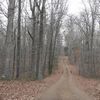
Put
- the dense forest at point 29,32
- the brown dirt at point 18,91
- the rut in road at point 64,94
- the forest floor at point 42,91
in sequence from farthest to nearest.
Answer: the dense forest at point 29,32, the rut in road at point 64,94, the forest floor at point 42,91, the brown dirt at point 18,91

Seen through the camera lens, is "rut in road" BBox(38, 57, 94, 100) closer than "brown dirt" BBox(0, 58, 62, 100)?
No

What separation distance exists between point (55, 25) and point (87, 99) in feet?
79.7

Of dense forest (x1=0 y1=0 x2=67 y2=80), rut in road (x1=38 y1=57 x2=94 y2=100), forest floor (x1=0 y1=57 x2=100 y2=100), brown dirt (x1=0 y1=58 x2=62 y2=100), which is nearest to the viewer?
brown dirt (x1=0 y1=58 x2=62 y2=100)

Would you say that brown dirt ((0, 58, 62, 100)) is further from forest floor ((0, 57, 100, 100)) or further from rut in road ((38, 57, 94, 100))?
rut in road ((38, 57, 94, 100))

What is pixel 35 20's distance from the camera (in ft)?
73.3

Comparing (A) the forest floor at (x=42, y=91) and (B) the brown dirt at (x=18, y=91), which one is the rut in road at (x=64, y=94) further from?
(B) the brown dirt at (x=18, y=91)

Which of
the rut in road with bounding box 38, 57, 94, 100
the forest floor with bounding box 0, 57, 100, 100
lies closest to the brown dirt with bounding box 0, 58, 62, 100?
the forest floor with bounding box 0, 57, 100, 100

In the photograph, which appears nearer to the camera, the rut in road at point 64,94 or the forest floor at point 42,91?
the forest floor at point 42,91

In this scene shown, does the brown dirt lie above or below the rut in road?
above

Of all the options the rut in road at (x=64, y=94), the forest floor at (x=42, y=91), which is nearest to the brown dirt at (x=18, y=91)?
the forest floor at (x=42, y=91)

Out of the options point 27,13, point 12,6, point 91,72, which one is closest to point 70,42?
point 91,72

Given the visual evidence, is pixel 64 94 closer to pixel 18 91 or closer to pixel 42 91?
pixel 42 91

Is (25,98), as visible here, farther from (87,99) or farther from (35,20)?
(35,20)

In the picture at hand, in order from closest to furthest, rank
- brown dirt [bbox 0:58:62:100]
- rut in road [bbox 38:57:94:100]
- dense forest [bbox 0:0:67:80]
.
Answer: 1. brown dirt [bbox 0:58:62:100]
2. rut in road [bbox 38:57:94:100]
3. dense forest [bbox 0:0:67:80]
